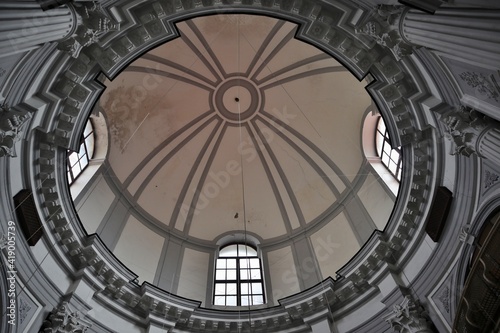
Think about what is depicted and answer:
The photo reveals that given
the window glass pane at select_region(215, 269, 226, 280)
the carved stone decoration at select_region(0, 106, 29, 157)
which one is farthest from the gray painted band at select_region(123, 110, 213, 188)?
the carved stone decoration at select_region(0, 106, 29, 157)

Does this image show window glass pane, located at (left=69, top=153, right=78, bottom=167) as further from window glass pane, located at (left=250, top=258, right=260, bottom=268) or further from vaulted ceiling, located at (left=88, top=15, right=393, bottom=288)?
window glass pane, located at (left=250, top=258, right=260, bottom=268)

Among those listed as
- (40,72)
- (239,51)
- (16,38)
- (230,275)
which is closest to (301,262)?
(230,275)

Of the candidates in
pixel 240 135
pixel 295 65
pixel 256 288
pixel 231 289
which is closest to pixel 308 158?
pixel 240 135

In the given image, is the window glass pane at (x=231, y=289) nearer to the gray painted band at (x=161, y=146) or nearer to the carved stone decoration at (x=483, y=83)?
the gray painted band at (x=161, y=146)

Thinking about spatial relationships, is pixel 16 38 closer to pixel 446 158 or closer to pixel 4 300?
pixel 4 300

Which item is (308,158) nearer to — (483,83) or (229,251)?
(229,251)

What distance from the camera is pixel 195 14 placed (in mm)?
10477

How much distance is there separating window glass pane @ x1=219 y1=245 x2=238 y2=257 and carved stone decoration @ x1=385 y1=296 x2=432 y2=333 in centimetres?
774

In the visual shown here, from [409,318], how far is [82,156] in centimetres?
1106

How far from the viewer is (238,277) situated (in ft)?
52.4

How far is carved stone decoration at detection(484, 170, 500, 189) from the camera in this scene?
863 cm

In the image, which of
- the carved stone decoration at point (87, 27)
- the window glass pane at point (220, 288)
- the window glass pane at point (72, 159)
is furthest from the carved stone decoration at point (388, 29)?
the window glass pane at point (220, 288)

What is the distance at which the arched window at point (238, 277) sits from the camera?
49.8 ft

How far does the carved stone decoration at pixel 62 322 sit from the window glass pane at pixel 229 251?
7.48 metres
